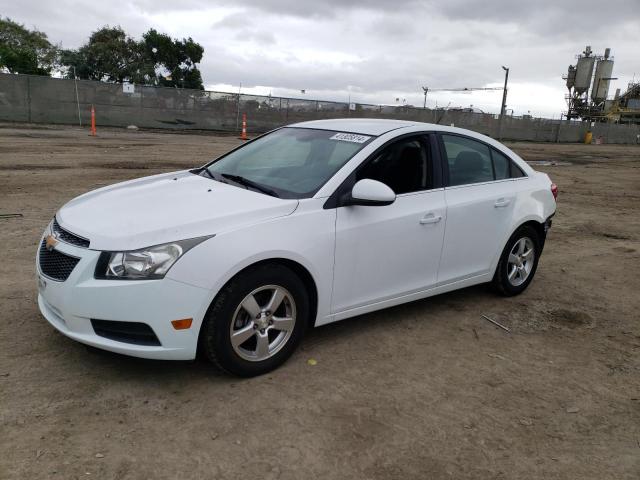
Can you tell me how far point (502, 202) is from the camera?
4891 mm

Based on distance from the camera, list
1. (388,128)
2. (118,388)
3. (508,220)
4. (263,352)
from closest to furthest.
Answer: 1. (118,388)
2. (263,352)
3. (388,128)
4. (508,220)

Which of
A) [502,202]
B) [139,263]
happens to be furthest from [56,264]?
[502,202]

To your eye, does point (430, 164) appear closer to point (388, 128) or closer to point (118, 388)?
point (388, 128)

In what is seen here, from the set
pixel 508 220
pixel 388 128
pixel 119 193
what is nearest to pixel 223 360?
pixel 119 193

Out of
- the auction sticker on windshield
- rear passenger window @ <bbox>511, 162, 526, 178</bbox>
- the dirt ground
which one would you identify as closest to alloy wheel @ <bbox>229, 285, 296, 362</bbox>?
the dirt ground

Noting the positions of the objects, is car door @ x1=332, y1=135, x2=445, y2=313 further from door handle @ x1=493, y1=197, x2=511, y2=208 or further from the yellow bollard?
the yellow bollard

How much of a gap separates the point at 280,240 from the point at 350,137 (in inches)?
50.8

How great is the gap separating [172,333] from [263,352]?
630mm

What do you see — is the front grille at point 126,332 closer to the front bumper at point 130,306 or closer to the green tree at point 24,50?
the front bumper at point 130,306

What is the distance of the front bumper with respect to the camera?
10.0ft

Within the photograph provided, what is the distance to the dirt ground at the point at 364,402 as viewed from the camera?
2.74 meters

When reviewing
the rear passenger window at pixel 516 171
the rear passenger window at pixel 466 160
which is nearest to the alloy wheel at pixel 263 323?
the rear passenger window at pixel 466 160

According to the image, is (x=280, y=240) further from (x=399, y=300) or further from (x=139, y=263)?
(x=399, y=300)

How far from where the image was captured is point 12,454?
2650 mm
